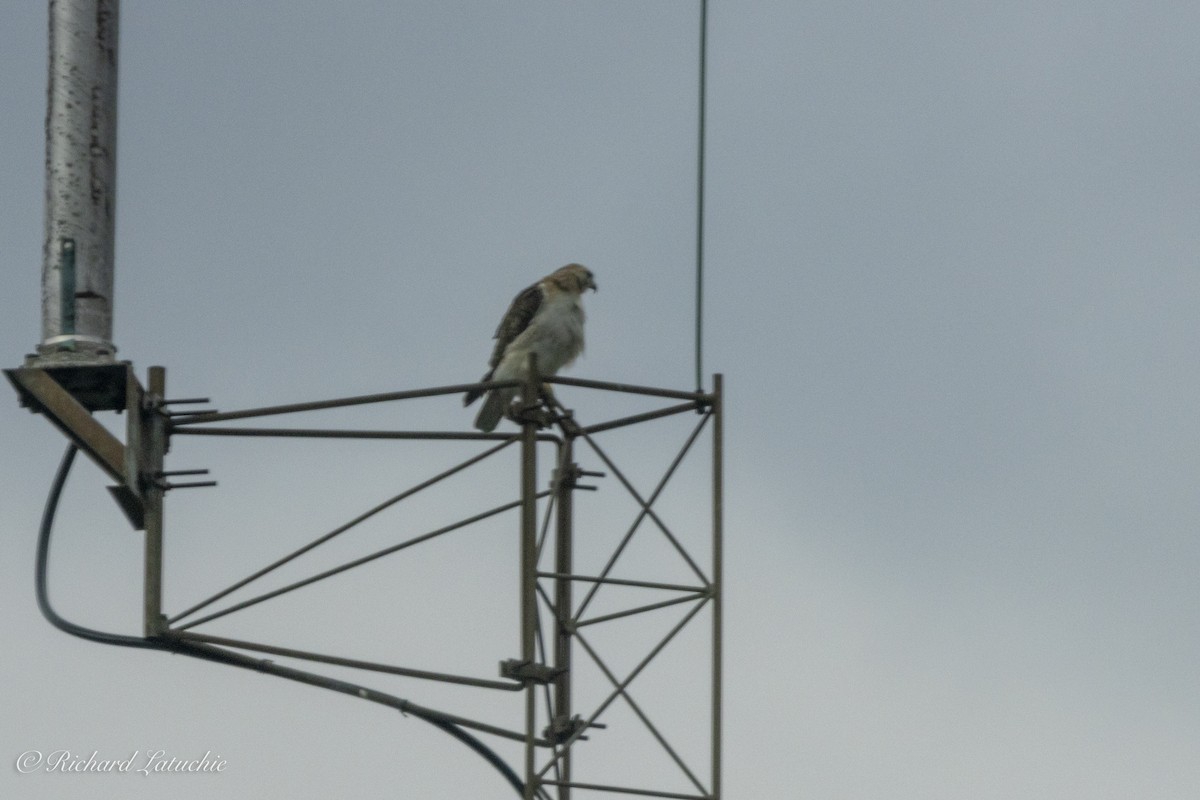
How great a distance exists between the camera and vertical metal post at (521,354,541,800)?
11.3m

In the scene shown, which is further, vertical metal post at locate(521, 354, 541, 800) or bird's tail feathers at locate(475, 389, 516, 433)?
bird's tail feathers at locate(475, 389, 516, 433)

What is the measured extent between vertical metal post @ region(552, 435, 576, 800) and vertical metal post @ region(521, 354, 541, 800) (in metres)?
0.48

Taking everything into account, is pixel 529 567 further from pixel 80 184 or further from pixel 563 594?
pixel 80 184

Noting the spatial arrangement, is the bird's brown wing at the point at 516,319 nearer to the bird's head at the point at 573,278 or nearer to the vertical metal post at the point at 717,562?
the bird's head at the point at 573,278

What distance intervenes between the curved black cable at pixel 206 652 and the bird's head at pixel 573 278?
4145mm

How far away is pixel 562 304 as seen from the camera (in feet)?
48.7

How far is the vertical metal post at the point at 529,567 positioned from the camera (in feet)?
37.2

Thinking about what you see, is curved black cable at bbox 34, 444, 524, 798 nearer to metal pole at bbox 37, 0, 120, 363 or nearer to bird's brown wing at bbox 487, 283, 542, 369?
metal pole at bbox 37, 0, 120, 363

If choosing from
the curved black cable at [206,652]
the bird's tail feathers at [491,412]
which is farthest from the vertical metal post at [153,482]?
the bird's tail feathers at [491,412]

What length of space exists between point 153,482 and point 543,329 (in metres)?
3.85

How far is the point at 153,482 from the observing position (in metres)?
11.5

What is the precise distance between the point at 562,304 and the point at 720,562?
10.6 ft

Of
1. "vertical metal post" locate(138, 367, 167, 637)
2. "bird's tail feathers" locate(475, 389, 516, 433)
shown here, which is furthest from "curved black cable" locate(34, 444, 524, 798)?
"bird's tail feathers" locate(475, 389, 516, 433)

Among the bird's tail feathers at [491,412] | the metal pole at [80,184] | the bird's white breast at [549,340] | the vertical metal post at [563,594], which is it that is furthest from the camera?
the bird's white breast at [549,340]
